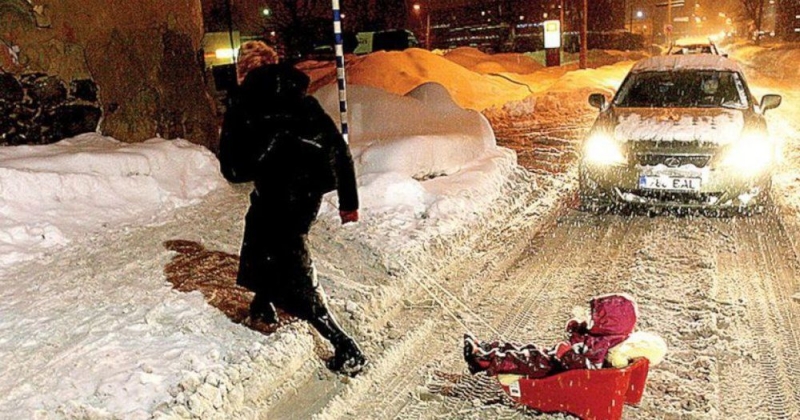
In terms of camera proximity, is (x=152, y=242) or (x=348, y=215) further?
(x=152, y=242)

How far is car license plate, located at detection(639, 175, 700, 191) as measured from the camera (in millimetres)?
6594

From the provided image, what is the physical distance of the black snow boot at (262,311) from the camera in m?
4.25

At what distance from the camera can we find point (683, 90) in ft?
26.3

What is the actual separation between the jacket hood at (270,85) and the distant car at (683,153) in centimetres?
442

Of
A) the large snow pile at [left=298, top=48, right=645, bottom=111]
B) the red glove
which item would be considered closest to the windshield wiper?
the red glove

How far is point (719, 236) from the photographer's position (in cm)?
639

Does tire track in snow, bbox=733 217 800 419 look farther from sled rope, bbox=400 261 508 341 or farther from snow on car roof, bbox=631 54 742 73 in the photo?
snow on car roof, bbox=631 54 742 73

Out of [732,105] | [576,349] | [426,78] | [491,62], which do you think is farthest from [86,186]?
[491,62]

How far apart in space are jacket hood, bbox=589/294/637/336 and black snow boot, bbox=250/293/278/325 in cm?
205

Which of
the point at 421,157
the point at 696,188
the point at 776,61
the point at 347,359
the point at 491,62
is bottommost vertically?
the point at 347,359

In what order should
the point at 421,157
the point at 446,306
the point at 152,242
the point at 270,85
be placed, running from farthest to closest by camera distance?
1. the point at 421,157
2. the point at 152,242
3. the point at 446,306
4. the point at 270,85

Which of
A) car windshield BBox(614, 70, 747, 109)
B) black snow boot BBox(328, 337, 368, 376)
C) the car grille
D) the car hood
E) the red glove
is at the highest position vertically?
car windshield BBox(614, 70, 747, 109)

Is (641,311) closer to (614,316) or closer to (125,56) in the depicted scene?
(614,316)

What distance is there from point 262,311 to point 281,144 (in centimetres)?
125
